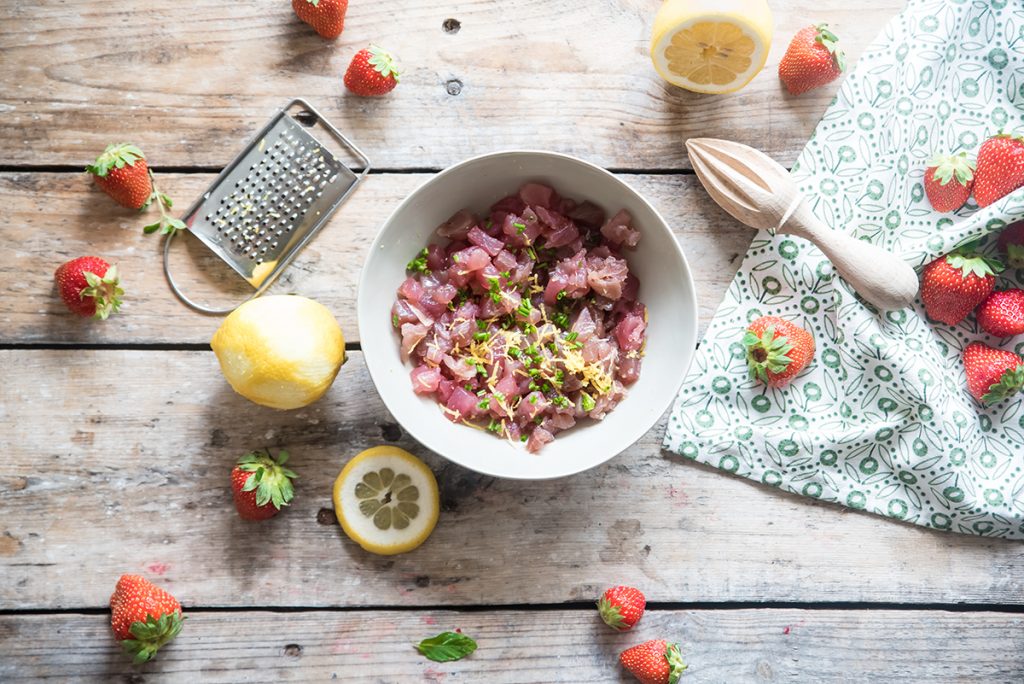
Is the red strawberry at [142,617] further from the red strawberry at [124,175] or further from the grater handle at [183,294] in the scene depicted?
the red strawberry at [124,175]

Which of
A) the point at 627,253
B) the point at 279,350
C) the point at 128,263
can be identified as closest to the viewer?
the point at 279,350

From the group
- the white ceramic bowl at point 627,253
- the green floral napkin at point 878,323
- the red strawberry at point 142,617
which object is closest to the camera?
the white ceramic bowl at point 627,253

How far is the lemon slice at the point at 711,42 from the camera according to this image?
155 centimetres

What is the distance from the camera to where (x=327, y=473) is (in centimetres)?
172

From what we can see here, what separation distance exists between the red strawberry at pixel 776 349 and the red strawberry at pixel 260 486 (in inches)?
38.9

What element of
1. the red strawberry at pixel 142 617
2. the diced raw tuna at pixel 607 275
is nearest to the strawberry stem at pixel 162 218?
the red strawberry at pixel 142 617

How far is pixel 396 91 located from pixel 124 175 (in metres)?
0.58

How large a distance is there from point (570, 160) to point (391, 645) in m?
1.06

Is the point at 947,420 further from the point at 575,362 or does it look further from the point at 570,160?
the point at 570,160

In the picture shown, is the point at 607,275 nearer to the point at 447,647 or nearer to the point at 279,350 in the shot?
the point at 279,350

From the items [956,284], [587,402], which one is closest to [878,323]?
[956,284]

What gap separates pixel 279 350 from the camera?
4.98 ft

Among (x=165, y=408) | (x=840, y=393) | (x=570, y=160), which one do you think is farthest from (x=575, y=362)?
(x=165, y=408)

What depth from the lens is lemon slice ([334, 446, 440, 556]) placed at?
1667 mm
